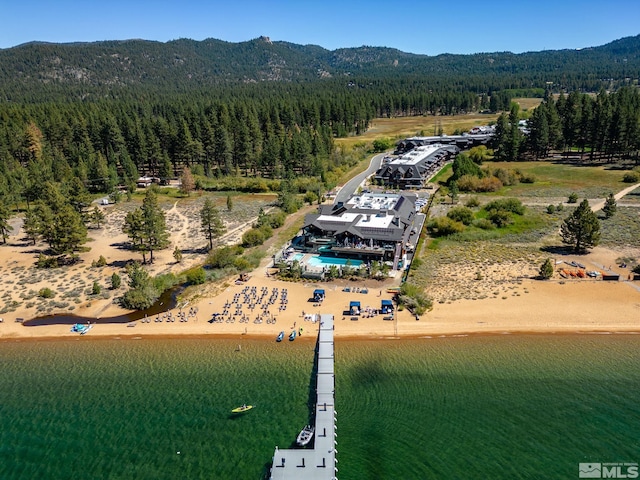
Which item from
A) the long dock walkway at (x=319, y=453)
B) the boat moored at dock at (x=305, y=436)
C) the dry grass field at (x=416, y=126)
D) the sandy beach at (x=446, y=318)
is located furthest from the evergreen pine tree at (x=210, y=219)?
the dry grass field at (x=416, y=126)

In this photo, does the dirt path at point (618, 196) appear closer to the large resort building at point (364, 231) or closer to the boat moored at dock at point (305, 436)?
the large resort building at point (364, 231)

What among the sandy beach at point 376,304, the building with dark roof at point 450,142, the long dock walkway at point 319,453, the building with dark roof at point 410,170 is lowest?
the long dock walkway at point 319,453

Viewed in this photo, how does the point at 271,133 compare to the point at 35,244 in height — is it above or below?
above

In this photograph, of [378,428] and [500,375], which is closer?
[378,428]

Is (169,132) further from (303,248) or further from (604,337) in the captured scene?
(604,337)

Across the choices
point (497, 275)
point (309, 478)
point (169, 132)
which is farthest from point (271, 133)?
point (309, 478)

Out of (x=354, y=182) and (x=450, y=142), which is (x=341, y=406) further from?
(x=450, y=142)
